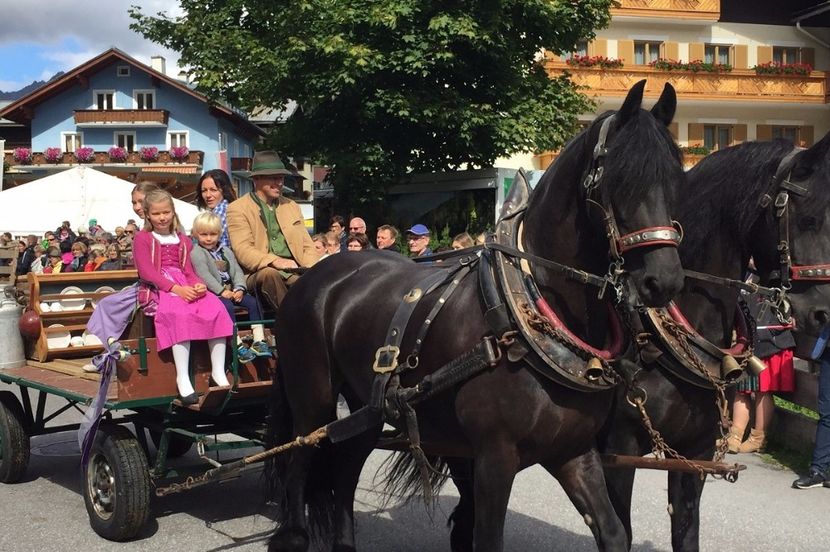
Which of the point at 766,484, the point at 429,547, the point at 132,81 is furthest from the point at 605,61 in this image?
the point at 132,81

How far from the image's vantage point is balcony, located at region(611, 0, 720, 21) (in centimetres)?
2800

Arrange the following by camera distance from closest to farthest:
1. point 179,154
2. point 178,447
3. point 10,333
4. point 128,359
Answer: point 128,359, point 10,333, point 178,447, point 179,154

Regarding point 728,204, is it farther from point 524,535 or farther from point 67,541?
point 67,541

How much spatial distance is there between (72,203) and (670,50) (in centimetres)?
2170

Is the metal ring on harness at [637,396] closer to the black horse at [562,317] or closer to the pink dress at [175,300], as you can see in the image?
the black horse at [562,317]

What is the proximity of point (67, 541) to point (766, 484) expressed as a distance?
4770mm

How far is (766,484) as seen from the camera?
654cm

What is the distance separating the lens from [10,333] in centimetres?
665

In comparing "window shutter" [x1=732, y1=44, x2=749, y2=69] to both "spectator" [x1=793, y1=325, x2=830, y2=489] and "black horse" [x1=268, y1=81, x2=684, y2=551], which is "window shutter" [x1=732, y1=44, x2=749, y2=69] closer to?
"spectator" [x1=793, y1=325, x2=830, y2=489]

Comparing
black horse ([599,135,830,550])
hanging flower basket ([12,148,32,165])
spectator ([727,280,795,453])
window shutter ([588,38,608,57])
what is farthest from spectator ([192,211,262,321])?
hanging flower basket ([12,148,32,165])

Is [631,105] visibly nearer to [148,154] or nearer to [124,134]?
[148,154]

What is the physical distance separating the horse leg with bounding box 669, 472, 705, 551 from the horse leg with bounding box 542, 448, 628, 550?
0.66m

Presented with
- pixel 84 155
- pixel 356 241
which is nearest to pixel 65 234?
pixel 356 241

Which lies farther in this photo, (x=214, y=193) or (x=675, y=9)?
(x=675, y=9)
